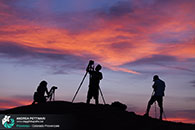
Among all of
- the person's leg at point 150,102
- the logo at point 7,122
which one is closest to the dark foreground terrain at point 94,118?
the person's leg at point 150,102

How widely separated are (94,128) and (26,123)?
299cm

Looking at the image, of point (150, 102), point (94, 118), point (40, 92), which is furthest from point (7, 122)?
point (150, 102)

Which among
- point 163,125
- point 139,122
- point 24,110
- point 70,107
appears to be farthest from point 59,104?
point 163,125

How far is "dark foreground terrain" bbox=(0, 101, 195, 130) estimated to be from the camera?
13.3 metres

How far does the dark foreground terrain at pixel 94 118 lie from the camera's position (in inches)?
525

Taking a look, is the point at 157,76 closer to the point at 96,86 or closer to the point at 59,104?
the point at 96,86

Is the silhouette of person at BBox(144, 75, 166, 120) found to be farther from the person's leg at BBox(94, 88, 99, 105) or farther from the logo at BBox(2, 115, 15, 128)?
the logo at BBox(2, 115, 15, 128)

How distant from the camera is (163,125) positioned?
1462 cm

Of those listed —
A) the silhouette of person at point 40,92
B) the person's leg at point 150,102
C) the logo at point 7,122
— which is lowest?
the logo at point 7,122

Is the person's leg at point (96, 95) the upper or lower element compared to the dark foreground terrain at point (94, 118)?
upper

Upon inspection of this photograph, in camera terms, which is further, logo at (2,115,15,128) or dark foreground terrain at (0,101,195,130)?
dark foreground terrain at (0,101,195,130)

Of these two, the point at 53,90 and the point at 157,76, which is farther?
the point at 53,90

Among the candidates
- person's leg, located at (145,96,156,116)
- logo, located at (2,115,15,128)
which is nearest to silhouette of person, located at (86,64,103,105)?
person's leg, located at (145,96,156,116)

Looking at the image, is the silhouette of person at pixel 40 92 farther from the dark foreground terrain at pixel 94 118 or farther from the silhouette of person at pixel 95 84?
the silhouette of person at pixel 95 84
